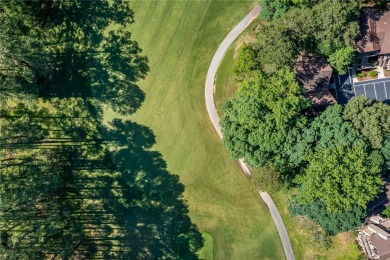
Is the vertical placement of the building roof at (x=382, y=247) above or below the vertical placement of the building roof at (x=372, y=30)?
below

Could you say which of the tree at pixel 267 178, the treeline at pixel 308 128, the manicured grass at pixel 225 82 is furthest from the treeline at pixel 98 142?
the treeline at pixel 308 128

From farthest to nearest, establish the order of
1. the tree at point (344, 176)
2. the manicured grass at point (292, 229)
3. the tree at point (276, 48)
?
the manicured grass at point (292, 229) → the tree at point (276, 48) → the tree at point (344, 176)

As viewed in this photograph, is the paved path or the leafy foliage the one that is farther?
the paved path

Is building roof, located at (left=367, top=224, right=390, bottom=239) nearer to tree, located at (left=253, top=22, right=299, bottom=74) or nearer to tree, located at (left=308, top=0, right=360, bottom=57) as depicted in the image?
tree, located at (left=253, top=22, right=299, bottom=74)

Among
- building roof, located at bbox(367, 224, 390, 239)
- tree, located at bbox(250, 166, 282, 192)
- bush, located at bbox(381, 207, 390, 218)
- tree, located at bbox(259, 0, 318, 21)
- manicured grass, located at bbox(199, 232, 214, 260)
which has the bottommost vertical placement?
manicured grass, located at bbox(199, 232, 214, 260)

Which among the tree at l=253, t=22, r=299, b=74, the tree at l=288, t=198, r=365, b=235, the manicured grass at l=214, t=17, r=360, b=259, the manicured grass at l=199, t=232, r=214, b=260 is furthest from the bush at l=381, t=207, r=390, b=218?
the manicured grass at l=199, t=232, r=214, b=260

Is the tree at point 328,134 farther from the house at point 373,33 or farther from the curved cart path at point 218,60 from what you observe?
the curved cart path at point 218,60

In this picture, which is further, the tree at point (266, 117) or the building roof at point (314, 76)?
the building roof at point (314, 76)

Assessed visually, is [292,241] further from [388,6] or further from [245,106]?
[388,6]

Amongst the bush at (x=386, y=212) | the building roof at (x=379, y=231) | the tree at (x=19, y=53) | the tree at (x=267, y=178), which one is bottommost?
the building roof at (x=379, y=231)
